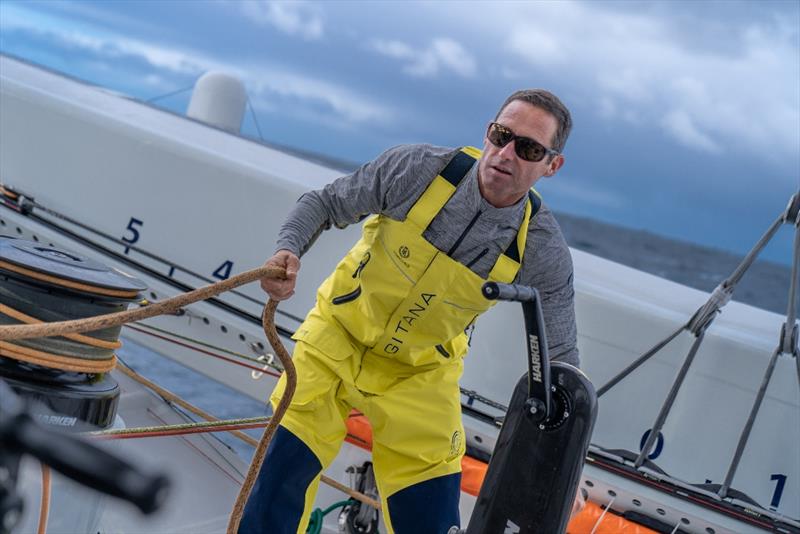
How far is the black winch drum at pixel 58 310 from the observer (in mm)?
1902

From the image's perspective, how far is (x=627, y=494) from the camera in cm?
332

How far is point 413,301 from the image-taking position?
247cm

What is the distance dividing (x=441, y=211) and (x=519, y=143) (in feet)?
0.90

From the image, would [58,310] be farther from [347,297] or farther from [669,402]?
[669,402]

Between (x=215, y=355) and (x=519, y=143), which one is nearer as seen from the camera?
(x=519, y=143)

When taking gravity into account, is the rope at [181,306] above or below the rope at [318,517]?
above

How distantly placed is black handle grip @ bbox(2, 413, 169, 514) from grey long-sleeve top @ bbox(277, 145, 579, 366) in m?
1.69

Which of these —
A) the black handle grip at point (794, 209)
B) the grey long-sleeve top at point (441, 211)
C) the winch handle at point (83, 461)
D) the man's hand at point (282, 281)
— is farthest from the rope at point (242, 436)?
the winch handle at point (83, 461)

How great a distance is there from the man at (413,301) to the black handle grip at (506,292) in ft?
1.99

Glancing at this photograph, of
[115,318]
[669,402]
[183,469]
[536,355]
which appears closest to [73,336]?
[115,318]

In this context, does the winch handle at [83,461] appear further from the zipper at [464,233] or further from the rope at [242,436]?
the rope at [242,436]

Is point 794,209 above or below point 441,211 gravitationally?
above

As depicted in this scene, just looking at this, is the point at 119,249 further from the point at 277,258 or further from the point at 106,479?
the point at 106,479

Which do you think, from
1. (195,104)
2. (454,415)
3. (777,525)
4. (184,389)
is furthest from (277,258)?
(184,389)
